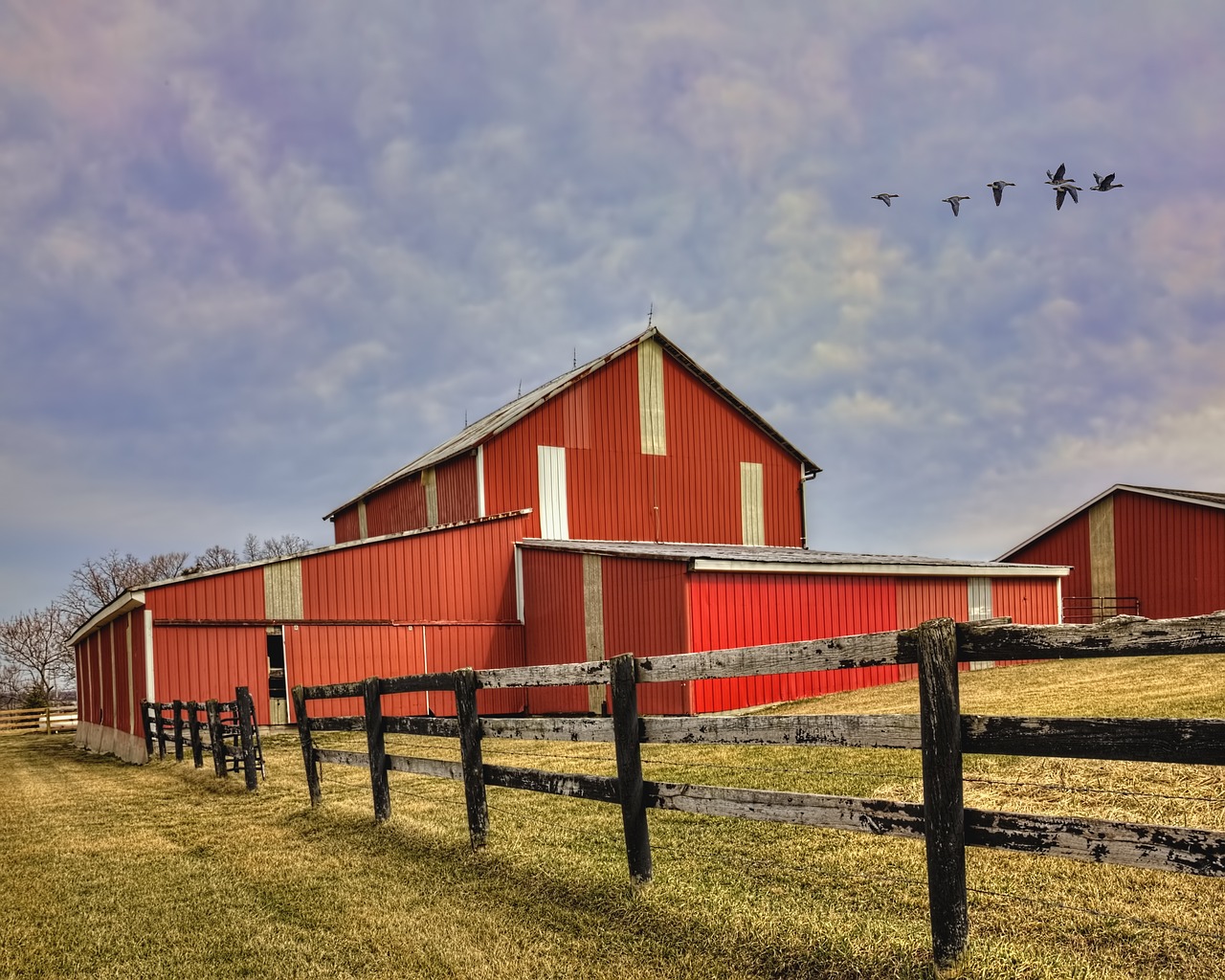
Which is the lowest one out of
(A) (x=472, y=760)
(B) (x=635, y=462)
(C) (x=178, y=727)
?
(C) (x=178, y=727)

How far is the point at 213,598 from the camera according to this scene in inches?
855

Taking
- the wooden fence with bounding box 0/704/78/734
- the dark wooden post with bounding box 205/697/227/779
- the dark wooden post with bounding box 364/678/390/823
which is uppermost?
the dark wooden post with bounding box 364/678/390/823

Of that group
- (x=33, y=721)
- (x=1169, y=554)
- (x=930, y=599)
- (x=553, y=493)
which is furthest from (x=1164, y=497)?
(x=33, y=721)

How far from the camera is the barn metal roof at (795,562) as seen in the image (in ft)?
69.3

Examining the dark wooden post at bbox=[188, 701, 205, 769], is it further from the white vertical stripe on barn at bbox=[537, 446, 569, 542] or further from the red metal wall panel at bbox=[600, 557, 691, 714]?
the white vertical stripe on barn at bbox=[537, 446, 569, 542]

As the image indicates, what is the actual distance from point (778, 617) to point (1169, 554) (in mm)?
17077

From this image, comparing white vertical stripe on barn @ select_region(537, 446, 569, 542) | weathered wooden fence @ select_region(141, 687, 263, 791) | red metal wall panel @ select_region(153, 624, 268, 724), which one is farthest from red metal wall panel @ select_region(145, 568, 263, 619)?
white vertical stripe on barn @ select_region(537, 446, 569, 542)

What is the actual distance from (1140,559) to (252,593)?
88.9 feet

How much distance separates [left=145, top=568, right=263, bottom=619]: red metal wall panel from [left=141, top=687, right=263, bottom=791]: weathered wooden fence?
6.85ft

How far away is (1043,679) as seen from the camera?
20141mm

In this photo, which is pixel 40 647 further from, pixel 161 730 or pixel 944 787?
pixel 944 787

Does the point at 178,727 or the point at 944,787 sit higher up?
the point at 944,787

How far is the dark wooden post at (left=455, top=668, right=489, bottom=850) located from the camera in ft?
25.9

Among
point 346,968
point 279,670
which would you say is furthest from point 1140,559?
point 346,968
